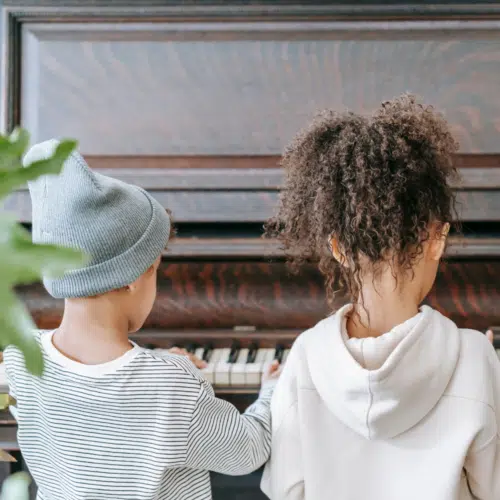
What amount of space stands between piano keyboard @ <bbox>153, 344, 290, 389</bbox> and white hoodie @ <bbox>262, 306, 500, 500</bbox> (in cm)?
21

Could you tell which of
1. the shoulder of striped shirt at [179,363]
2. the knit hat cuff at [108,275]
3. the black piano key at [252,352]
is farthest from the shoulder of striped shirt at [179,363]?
the black piano key at [252,352]

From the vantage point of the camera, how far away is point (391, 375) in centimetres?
121

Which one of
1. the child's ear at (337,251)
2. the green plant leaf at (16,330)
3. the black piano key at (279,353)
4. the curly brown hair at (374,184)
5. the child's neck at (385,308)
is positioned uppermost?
the green plant leaf at (16,330)

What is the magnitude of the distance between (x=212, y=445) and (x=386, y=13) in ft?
3.75

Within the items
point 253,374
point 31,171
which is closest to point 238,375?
point 253,374

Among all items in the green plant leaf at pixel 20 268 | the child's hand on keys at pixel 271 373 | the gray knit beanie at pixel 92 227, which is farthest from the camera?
the child's hand on keys at pixel 271 373

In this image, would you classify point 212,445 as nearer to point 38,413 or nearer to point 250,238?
point 38,413

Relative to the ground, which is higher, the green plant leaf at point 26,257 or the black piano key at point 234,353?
the green plant leaf at point 26,257

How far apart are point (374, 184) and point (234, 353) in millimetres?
631

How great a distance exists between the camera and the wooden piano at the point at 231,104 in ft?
5.73

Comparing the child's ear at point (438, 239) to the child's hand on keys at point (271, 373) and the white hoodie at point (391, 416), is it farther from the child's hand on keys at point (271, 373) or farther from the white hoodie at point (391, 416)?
the child's hand on keys at point (271, 373)

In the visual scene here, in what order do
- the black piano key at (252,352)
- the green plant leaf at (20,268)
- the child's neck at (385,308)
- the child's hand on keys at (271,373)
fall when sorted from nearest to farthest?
the green plant leaf at (20,268), the child's neck at (385,308), the child's hand on keys at (271,373), the black piano key at (252,352)

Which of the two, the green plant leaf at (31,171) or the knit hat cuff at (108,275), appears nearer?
the green plant leaf at (31,171)

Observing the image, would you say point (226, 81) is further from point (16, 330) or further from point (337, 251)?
point (16, 330)
